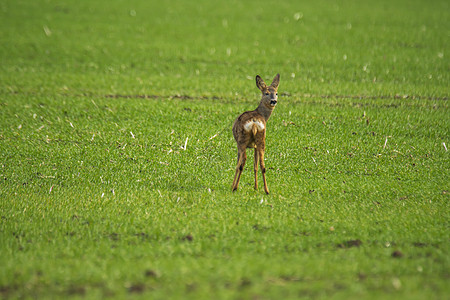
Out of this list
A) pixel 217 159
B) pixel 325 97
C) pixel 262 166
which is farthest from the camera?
pixel 325 97

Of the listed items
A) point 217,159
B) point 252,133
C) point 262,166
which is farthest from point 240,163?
point 217,159

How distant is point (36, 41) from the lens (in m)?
15.7

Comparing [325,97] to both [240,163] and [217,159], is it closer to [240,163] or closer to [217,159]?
[217,159]

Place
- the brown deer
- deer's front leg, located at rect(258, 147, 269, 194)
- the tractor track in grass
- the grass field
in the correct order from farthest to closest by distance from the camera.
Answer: the tractor track in grass < deer's front leg, located at rect(258, 147, 269, 194) < the brown deer < the grass field

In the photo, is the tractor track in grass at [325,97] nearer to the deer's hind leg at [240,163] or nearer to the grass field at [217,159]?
the grass field at [217,159]

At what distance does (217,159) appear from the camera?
895cm

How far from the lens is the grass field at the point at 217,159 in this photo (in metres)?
5.12

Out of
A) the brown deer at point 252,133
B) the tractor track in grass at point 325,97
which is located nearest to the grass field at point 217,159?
the tractor track in grass at point 325,97

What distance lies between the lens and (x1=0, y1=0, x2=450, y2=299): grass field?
5.12 meters

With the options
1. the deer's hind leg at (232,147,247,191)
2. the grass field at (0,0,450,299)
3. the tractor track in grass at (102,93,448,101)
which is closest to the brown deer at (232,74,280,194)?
the deer's hind leg at (232,147,247,191)

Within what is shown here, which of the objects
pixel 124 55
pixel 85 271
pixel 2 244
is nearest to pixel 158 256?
pixel 85 271

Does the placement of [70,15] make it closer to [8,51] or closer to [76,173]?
[8,51]

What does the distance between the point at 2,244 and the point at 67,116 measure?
5.33 meters

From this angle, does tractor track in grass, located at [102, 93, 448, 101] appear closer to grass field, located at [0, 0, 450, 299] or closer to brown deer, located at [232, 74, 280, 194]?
grass field, located at [0, 0, 450, 299]
